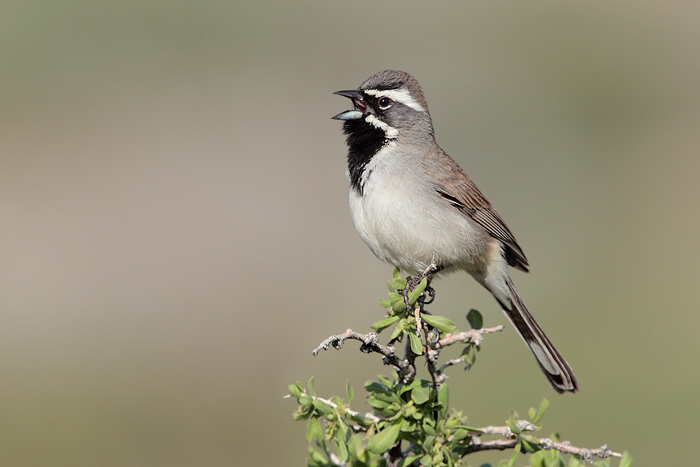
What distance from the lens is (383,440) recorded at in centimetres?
228

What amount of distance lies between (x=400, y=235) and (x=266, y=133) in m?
9.19

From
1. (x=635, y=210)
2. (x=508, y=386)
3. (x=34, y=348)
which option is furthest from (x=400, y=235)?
(x=635, y=210)

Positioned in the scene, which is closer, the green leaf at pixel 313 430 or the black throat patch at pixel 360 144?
the green leaf at pixel 313 430

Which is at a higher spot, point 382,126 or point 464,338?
point 382,126

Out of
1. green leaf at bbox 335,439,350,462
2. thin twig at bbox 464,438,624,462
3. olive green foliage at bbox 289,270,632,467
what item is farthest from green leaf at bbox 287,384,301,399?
thin twig at bbox 464,438,624,462

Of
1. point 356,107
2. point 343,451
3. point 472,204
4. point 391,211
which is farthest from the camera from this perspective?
point 472,204

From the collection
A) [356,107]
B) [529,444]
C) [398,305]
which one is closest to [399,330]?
[398,305]

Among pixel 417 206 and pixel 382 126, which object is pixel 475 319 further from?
pixel 382 126

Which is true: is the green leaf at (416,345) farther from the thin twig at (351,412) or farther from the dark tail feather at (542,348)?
the dark tail feather at (542,348)

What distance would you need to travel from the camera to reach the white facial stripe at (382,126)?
15.4 ft

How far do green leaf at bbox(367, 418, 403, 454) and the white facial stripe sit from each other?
2.61 meters

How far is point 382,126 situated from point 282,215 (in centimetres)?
677

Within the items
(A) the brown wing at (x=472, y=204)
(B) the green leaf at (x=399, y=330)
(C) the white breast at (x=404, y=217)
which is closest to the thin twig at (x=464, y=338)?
(B) the green leaf at (x=399, y=330)

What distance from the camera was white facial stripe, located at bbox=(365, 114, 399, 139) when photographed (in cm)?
469
